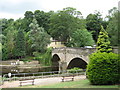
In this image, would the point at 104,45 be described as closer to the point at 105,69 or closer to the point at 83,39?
the point at 105,69

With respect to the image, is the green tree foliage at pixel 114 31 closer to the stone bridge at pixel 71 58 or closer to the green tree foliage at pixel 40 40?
the stone bridge at pixel 71 58

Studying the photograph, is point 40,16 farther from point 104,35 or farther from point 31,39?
point 104,35

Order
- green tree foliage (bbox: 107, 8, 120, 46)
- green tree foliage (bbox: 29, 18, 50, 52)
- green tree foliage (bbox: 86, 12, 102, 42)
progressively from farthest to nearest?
green tree foliage (bbox: 86, 12, 102, 42) < green tree foliage (bbox: 29, 18, 50, 52) < green tree foliage (bbox: 107, 8, 120, 46)

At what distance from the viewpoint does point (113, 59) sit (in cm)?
1148

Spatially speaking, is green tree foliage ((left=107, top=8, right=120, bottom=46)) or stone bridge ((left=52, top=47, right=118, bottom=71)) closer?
stone bridge ((left=52, top=47, right=118, bottom=71))

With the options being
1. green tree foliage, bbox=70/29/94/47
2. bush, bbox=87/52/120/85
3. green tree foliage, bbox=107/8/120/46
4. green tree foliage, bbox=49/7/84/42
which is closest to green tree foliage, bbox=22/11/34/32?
green tree foliage, bbox=49/7/84/42

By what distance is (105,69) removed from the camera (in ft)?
37.6

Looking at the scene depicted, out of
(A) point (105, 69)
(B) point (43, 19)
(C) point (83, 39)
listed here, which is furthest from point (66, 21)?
(A) point (105, 69)

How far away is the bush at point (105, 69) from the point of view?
1137 centimetres

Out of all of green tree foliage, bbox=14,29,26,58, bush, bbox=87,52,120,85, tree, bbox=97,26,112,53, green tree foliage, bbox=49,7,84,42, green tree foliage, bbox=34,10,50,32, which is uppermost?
green tree foliage, bbox=34,10,50,32

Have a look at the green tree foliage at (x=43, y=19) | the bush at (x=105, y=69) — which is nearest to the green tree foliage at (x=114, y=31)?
the bush at (x=105, y=69)

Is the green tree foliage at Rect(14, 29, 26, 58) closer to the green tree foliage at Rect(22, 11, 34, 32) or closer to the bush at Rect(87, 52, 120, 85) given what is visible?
the green tree foliage at Rect(22, 11, 34, 32)

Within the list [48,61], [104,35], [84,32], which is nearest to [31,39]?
[48,61]

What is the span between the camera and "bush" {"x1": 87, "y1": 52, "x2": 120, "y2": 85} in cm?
1137
